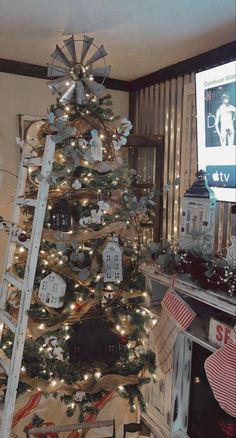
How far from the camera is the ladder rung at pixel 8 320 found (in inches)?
80.8

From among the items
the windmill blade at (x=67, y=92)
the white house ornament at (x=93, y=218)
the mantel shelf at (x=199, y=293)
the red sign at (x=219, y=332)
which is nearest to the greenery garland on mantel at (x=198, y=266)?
the mantel shelf at (x=199, y=293)

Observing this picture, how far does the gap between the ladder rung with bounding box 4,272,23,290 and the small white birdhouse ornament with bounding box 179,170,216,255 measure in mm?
939

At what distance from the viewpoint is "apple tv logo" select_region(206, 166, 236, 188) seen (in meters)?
1.98

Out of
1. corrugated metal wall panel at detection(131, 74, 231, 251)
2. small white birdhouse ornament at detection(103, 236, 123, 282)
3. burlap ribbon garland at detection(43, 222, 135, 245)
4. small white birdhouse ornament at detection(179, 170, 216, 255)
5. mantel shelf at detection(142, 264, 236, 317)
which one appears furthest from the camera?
corrugated metal wall panel at detection(131, 74, 231, 251)

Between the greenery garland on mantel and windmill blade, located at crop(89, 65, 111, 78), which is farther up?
windmill blade, located at crop(89, 65, 111, 78)

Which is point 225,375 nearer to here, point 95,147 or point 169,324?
point 169,324

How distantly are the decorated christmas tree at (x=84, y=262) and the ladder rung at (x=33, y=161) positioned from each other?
6cm

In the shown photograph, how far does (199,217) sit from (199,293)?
0.41 m

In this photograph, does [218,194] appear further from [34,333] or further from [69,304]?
[34,333]

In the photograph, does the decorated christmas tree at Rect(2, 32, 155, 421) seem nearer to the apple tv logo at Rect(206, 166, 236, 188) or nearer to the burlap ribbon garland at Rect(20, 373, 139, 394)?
the burlap ribbon garland at Rect(20, 373, 139, 394)

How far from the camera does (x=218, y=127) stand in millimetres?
2031

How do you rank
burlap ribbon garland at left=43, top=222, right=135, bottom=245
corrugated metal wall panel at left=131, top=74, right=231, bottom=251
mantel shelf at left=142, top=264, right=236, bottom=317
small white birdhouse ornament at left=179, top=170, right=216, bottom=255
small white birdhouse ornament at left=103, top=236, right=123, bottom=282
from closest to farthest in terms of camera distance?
mantel shelf at left=142, top=264, right=236, bottom=317 < small white birdhouse ornament at left=179, top=170, right=216, bottom=255 < burlap ribbon garland at left=43, top=222, right=135, bottom=245 < small white birdhouse ornament at left=103, top=236, right=123, bottom=282 < corrugated metal wall panel at left=131, top=74, right=231, bottom=251

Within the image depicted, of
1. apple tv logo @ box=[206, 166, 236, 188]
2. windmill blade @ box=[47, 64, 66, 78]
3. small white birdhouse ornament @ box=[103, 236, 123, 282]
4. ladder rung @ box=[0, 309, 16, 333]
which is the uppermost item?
windmill blade @ box=[47, 64, 66, 78]

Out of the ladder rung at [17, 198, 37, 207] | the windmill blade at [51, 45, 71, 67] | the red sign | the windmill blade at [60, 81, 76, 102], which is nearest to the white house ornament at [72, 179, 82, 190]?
the ladder rung at [17, 198, 37, 207]
